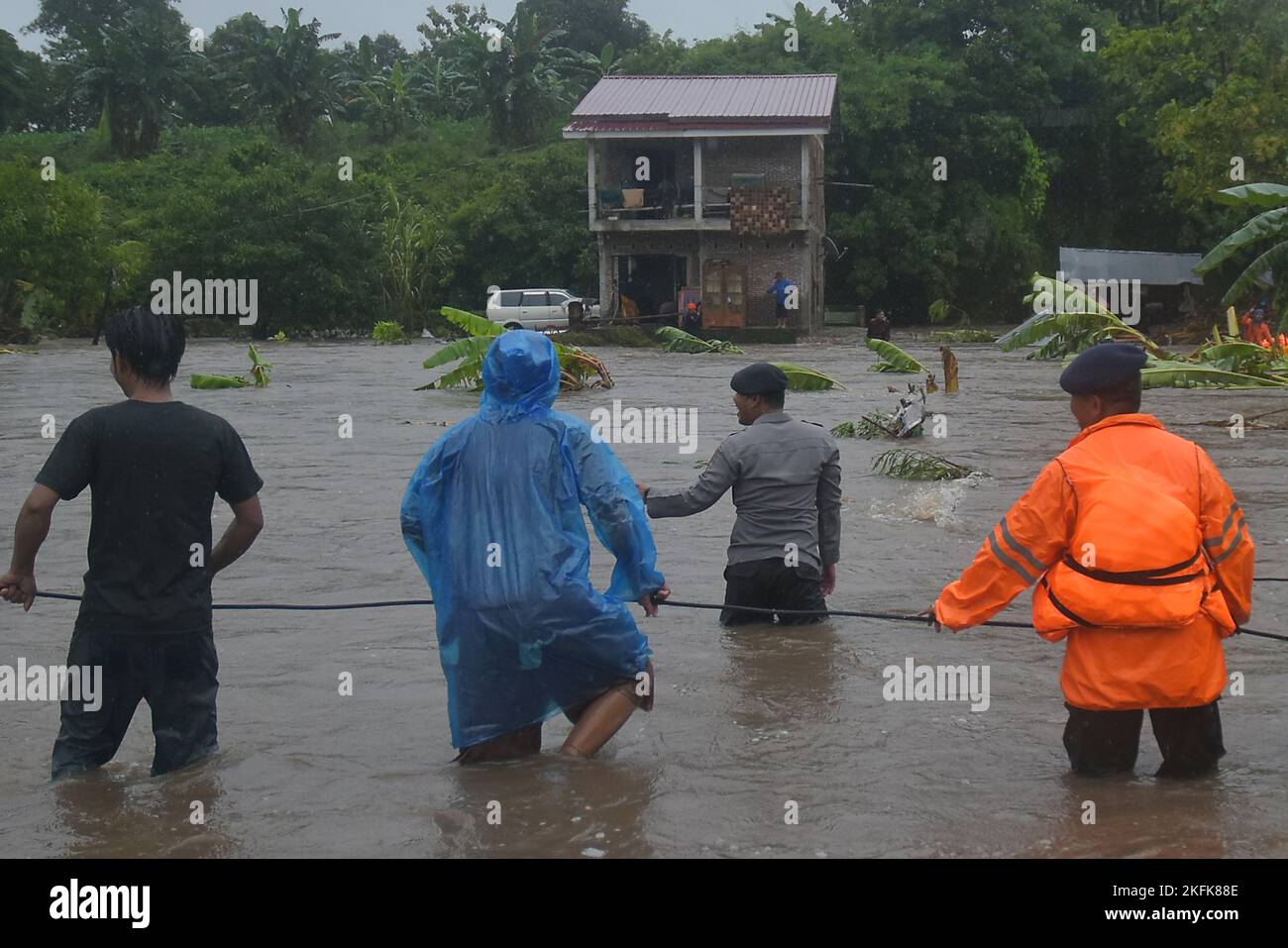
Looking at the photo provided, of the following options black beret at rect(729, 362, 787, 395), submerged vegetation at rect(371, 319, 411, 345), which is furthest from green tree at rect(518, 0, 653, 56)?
black beret at rect(729, 362, 787, 395)

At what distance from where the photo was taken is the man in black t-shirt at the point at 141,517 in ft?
15.8

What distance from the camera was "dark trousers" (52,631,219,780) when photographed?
16.1 ft

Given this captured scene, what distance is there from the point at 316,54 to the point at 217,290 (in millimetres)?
15233

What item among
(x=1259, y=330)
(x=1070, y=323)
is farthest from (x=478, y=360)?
(x=1259, y=330)

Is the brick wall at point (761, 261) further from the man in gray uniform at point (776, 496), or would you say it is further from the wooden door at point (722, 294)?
the man in gray uniform at point (776, 496)

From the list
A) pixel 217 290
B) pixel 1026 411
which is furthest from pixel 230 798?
pixel 217 290

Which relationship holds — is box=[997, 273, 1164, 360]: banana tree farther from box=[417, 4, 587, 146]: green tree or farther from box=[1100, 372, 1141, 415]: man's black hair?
box=[417, 4, 587, 146]: green tree

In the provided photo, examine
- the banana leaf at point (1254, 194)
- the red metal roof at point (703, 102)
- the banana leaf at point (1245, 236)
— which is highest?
the red metal roof at point (703, 102)

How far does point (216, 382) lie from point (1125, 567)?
68.2 feet

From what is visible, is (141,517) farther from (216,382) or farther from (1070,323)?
(216,382)

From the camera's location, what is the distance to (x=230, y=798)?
17.3ft

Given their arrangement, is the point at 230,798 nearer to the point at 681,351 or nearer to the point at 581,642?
the point at 581,642

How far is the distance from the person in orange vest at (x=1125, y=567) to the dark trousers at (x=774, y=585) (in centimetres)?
251

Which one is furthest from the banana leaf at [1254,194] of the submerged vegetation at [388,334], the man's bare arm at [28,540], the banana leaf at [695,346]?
the submerged vegetation at [388,334]
